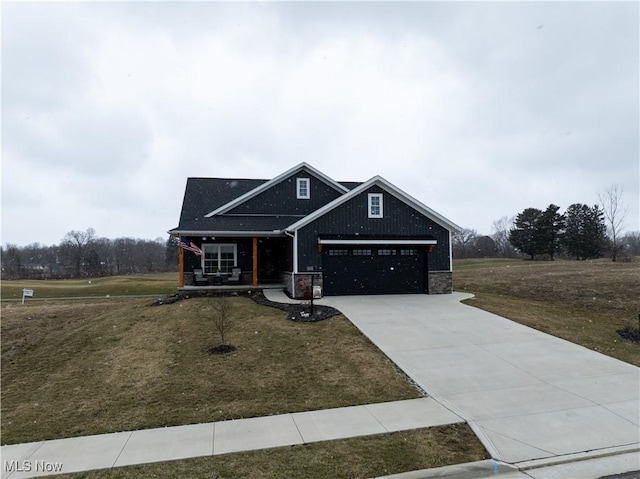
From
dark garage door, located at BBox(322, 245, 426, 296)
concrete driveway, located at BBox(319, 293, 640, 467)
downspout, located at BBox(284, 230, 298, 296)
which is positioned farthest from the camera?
dark garage door, located at BBox(322, 245, 426, 296)

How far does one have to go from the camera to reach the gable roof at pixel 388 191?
17359 millimetres

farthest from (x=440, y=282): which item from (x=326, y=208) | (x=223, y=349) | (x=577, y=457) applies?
(x=577, y=457)

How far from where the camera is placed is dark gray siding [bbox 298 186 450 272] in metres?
17.2

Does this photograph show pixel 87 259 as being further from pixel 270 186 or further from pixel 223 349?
pixel 223 349

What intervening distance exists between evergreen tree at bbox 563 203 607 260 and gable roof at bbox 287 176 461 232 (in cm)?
4126

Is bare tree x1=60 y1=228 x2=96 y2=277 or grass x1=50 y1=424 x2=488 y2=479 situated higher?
bare tree x1=60 y1=228 x2=96 y2=277

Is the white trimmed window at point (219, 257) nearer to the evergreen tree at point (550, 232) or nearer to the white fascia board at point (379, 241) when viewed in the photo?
the white fascia board at point (379, 241)

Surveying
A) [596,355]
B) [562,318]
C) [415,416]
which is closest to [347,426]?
[415,416]

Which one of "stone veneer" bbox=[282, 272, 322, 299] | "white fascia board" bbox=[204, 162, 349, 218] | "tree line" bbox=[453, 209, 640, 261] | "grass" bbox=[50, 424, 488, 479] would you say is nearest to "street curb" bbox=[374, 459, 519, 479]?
"grass" bbox=[50, 424, 488, 479]

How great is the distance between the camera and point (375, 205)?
18203 mm

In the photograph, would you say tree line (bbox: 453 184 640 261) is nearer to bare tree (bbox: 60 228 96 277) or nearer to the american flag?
the american flag

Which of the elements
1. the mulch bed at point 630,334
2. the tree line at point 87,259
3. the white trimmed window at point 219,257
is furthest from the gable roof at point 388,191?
the tree line at point 87,259

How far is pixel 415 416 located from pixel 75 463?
17.2ft
